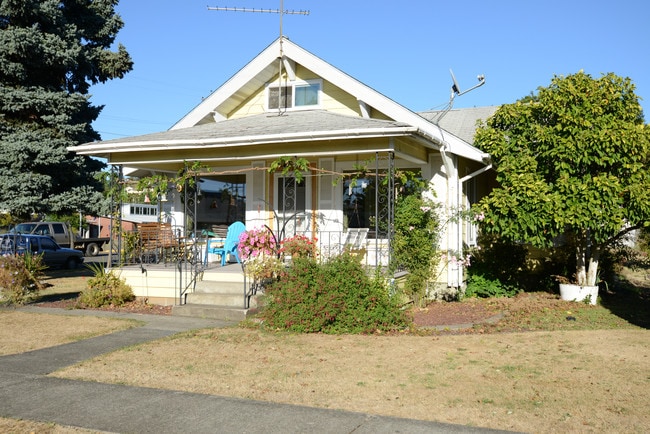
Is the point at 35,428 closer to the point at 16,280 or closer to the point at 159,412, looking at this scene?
the point at 159,412

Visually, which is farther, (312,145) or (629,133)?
(312,145)

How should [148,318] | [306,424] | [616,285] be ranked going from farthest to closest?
[616,285] → [148,318] → [306,424]

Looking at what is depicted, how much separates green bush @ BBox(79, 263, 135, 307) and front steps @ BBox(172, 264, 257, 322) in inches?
64.2

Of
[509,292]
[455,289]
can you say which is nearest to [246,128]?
[455,289]

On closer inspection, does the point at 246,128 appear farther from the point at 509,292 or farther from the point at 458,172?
the point at 509,292

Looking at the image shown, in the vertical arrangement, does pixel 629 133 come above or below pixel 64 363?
above

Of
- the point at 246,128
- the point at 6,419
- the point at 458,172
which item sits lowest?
the point at 6,419

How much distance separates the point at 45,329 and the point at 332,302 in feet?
15.7

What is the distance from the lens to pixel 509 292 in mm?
12609

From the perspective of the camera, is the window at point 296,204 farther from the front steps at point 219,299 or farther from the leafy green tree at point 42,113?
the leafy green tree at point 42,113

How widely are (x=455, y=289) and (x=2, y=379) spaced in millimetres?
8775

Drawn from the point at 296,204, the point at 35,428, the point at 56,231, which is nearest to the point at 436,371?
the point at 35,428

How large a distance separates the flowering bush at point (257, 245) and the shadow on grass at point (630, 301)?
6.41 metres

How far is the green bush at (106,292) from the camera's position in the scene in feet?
39.1
